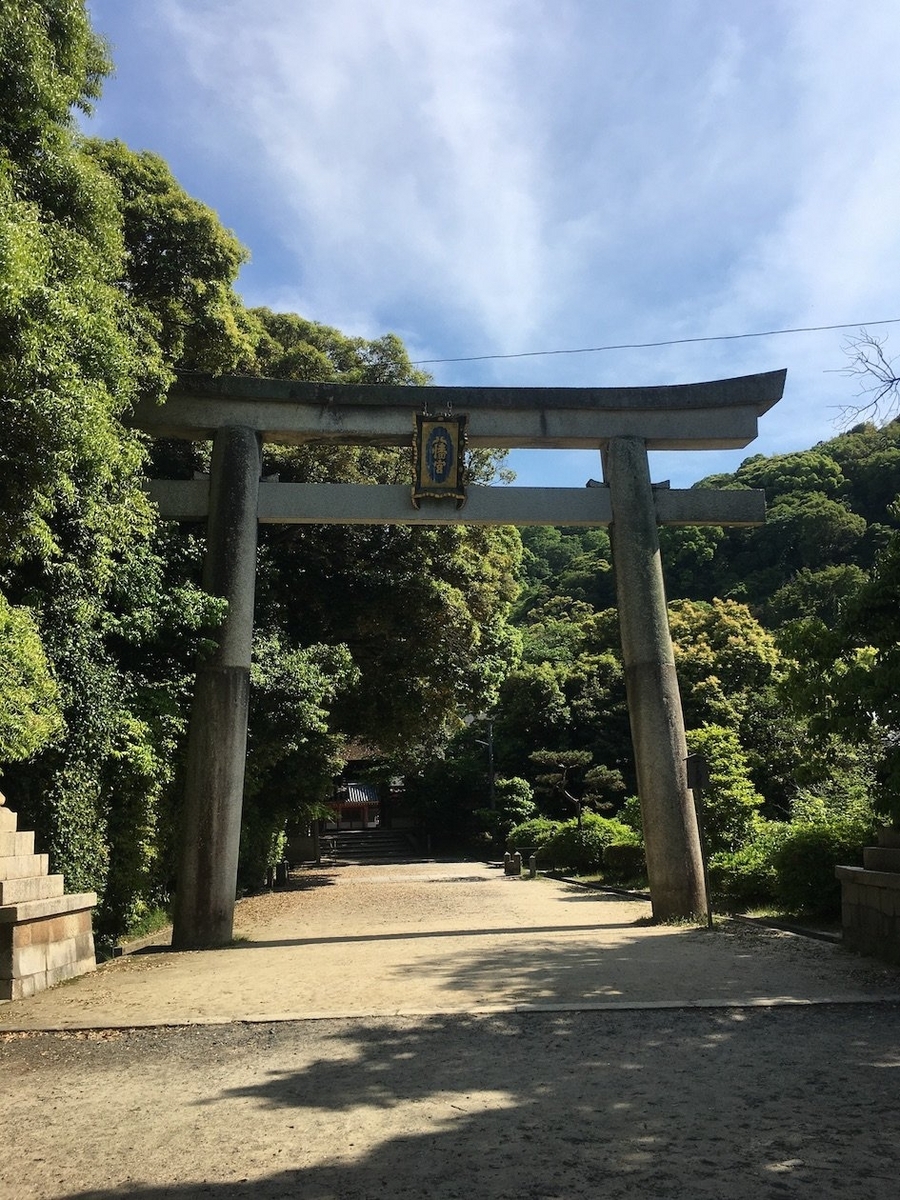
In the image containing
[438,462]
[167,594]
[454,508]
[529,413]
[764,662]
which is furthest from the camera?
[764,662]

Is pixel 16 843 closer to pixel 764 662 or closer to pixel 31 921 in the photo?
pixel 31 921

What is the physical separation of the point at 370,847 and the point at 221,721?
2630 cm

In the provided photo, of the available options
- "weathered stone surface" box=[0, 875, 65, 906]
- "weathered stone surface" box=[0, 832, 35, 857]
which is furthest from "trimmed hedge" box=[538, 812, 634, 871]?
"weathered stone surface" box=[0, 832, 35, 857]

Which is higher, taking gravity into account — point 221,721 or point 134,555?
point 134,555

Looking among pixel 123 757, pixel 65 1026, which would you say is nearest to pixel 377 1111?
pixel 65 1026

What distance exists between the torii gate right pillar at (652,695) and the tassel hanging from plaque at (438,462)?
6.52 ft

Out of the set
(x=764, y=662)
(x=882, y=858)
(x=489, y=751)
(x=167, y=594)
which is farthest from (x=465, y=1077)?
(x=489, y=751)

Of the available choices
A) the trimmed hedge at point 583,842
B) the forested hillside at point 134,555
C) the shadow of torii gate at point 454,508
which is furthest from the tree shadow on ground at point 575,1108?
the trimmed hedge at point 583,842

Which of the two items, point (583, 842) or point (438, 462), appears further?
point (583, 842)

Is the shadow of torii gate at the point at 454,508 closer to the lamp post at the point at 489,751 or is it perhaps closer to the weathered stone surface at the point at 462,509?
the weathered stone surface at the point at 462,509

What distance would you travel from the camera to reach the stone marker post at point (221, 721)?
9031 mm

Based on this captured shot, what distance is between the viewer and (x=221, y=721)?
31.0ft

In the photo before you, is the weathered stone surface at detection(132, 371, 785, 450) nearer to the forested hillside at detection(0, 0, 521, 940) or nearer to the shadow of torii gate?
the shadow of torii gate

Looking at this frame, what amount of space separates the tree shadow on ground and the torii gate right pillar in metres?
4.47
